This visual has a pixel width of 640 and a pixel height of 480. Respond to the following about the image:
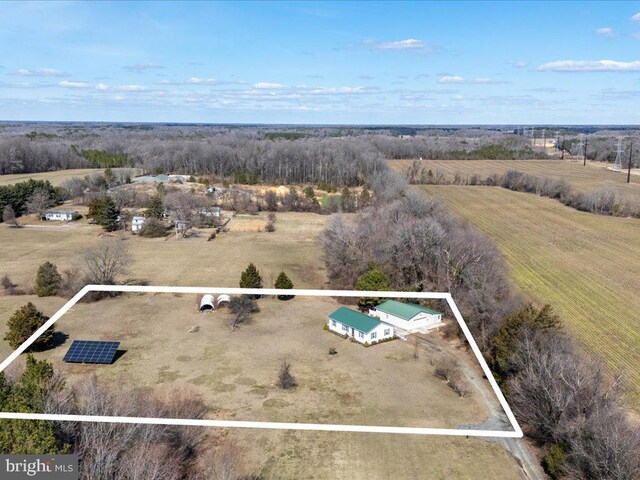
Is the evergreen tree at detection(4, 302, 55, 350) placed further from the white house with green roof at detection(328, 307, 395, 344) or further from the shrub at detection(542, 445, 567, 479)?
the shrub at detection(542, 445, 567, 479)

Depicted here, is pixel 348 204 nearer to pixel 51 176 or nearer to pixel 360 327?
pixel 360 327

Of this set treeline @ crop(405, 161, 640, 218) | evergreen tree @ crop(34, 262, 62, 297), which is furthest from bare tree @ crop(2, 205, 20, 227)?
treeline @ crop(405, 161, 640, 218)

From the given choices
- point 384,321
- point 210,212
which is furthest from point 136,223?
point 384,321

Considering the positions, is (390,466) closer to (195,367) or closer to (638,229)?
(195,367)

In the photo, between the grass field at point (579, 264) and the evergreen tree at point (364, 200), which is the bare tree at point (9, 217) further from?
the grass field at point (579, 264)

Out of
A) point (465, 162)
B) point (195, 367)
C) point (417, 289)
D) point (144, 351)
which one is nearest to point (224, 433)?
point (195, 367)
